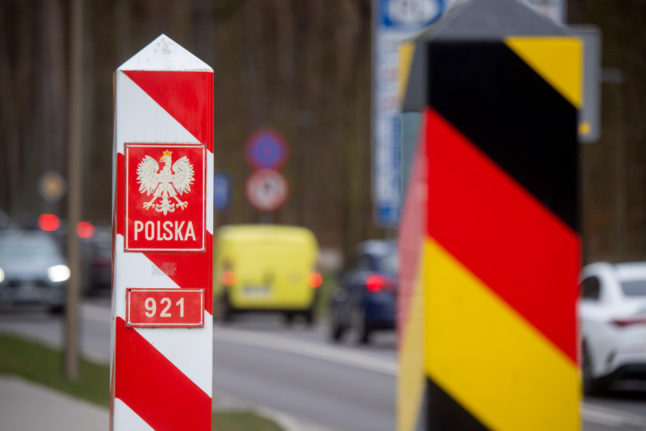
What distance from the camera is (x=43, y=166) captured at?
68312 mm

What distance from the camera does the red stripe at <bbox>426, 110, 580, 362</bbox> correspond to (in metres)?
2.65

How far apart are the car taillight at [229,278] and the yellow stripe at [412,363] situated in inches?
977

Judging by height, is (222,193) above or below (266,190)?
below

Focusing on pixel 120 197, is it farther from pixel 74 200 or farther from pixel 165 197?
pixel 74 200

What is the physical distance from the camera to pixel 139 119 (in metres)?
3.63

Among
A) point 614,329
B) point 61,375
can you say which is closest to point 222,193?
point 61,375

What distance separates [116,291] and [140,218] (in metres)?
0.18

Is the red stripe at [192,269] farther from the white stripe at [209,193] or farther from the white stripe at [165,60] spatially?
the white stripe at [165,60]

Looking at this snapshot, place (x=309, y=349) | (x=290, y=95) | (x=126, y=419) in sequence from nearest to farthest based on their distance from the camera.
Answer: (x=126, y=419), (x=309, y=349), (x=290, y=95)

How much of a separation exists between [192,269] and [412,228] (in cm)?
100

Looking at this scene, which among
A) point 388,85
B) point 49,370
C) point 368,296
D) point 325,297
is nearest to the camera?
point 49,370

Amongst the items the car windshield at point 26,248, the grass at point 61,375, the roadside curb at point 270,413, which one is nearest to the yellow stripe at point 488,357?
the grass at point 61,375

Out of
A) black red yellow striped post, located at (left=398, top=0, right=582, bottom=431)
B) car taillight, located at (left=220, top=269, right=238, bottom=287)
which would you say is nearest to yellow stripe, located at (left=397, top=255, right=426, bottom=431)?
black red yellow striped post, located at (left=398, top=0, right=582, bottom=431)

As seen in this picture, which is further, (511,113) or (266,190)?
(266,190)
